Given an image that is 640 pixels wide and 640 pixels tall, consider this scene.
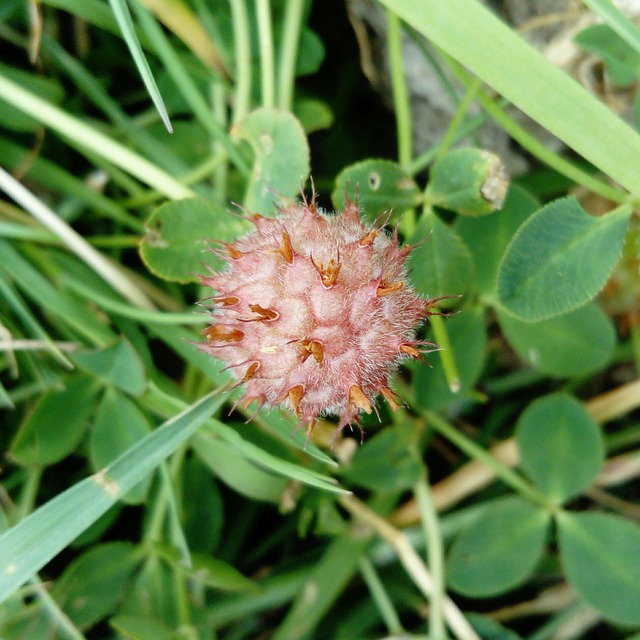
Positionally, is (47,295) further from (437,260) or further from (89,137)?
(437,260)

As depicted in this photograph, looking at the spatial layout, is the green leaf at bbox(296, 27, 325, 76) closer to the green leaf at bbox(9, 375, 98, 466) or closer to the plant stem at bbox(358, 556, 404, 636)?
the green leaf at bbox(9, 375, 98, 466)

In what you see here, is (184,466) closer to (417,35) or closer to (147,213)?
(147,213)

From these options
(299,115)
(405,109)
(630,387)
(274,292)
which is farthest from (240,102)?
(630,387)

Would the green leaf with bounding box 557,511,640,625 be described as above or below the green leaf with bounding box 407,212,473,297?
below

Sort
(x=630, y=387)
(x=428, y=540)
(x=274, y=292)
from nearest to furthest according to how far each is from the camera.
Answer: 1. (x=274, y=292)
2. (x=428, y=540)
3. (x=630, y=387)

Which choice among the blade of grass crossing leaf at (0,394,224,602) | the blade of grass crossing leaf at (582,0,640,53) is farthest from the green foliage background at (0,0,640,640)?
the blade of grass crossing leaf at (582,0,640,53)

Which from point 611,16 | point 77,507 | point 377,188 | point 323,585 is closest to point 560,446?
point 323,585
